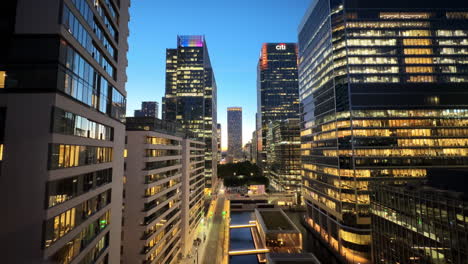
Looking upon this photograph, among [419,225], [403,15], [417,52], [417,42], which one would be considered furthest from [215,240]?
[403,15]

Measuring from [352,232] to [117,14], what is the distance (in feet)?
229

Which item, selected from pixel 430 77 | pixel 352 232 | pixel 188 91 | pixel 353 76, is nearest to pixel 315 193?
pixel 352 232

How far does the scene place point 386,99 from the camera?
67.4 meters

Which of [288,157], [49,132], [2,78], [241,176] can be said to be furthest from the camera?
[241,176]

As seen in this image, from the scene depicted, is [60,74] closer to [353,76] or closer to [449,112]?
[353,76]

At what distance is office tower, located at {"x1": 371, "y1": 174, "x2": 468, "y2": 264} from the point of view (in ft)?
96.1

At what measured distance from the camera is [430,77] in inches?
2694

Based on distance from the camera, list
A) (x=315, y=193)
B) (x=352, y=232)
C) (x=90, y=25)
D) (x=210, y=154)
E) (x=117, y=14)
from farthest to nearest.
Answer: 1. (x=210, y=154)
2. (x=315, y=193)
3. (x=352, y=232)
4. (x=117, y=14)
5. (x=90, y=25)

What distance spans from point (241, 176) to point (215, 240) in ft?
250

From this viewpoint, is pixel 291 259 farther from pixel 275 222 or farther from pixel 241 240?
pixel 241 240

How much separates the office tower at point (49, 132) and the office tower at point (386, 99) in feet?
208

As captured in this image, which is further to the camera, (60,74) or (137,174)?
(137,174)

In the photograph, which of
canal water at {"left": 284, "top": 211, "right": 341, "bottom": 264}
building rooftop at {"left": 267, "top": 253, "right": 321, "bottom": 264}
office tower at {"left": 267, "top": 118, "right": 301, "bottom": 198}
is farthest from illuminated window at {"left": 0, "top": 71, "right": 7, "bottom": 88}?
office tower at {"left": 267, "top": 118, "right": 301, "bottom": 198}

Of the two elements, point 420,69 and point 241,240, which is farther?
point 241,240
